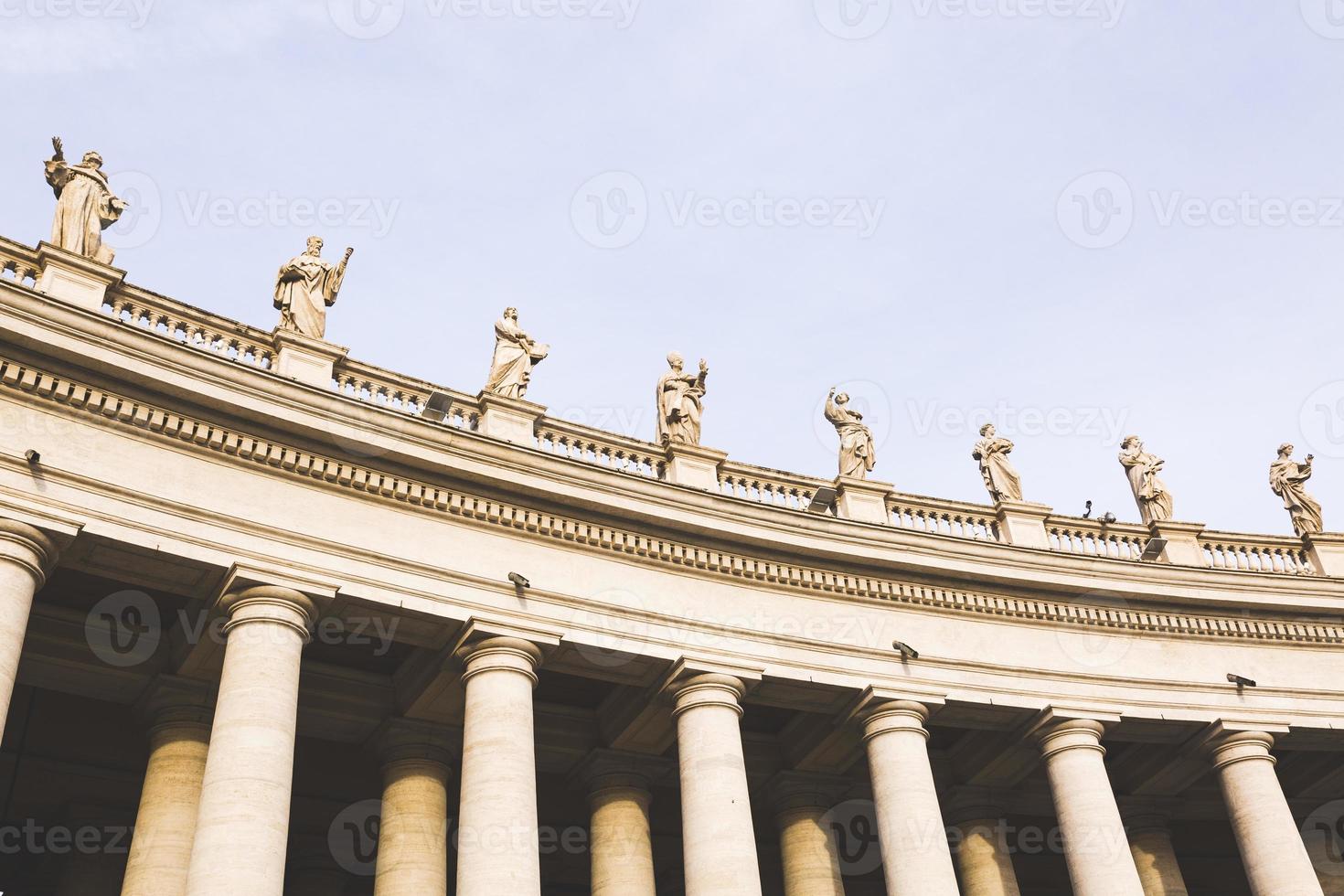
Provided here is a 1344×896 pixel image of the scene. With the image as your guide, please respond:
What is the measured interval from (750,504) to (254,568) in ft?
36.7

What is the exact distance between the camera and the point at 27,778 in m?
29.7

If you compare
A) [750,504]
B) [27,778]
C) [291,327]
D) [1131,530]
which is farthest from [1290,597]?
[27,778]

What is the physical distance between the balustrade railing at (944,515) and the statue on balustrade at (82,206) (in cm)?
1927

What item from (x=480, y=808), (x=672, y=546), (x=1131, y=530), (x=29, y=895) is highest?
(x=1131, y=530)

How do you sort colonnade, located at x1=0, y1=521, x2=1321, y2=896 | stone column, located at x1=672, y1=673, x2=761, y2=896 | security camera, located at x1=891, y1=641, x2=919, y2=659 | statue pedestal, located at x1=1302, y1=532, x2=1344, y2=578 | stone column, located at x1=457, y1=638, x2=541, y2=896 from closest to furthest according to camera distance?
colonnade, located at x1=0, y1=521, x2=1321, y2=896
stone column, located at x1=457, y1=638, x2=541, y2=896
stone column, located at x1=672, y1=673, x2=761, y2=896
security camera, located at x1=891, y1=641, x2=919, y2=659
statue pedestal, located at x1=1302, y1=532, x2=1344, y2=578

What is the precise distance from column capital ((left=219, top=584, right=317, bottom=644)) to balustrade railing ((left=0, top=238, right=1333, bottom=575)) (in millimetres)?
4271

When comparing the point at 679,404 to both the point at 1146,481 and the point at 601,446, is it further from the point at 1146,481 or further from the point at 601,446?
the point at 1146,481

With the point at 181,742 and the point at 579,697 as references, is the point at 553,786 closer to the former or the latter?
the point at 579,697

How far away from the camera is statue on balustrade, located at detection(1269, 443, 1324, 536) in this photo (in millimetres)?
Result: 38812

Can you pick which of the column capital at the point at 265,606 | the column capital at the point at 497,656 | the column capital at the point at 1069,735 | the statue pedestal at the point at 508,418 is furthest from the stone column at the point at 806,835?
the column capital at the point at 265,606

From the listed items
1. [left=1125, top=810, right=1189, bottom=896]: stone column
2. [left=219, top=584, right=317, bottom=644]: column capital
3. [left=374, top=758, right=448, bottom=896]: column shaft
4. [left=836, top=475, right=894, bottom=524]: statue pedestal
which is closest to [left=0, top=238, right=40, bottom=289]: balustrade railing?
[left=219, top=584, right=317, bottom=644]: column capital

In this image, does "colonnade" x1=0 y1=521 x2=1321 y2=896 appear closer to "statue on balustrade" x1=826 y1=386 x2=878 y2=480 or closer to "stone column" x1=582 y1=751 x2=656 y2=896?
"stone column" x1=582 y1=751 x2=656 y2=896

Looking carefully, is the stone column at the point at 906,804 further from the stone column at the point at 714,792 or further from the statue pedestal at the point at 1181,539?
the statue pedestal at the point at 1181,539

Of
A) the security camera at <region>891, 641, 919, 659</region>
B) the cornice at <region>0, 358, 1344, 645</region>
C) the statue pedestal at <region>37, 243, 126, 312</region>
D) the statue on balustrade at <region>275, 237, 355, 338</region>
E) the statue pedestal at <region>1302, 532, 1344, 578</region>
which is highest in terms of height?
the statue on balustrade at <region>275, 237, 355, 338</region>
